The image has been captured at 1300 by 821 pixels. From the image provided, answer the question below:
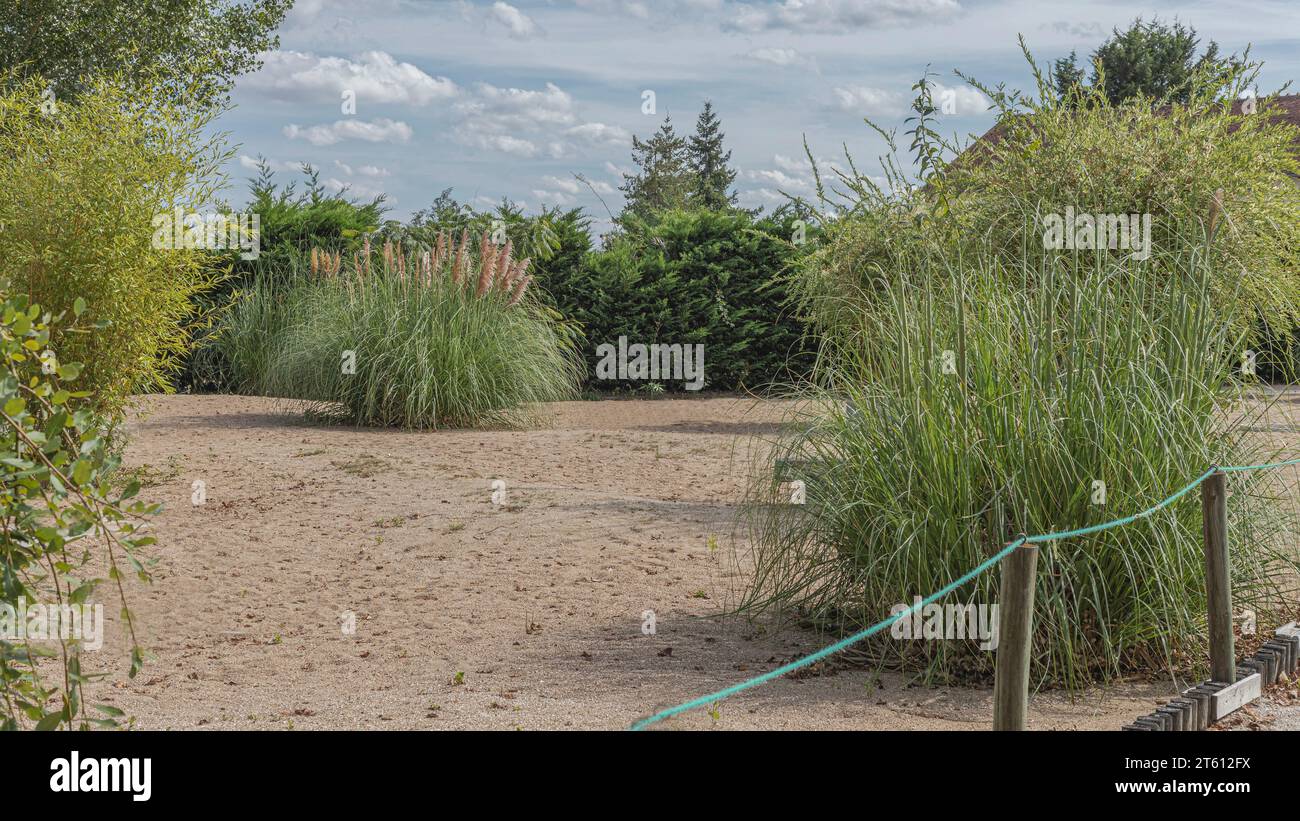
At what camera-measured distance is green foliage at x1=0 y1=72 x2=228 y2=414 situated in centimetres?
783

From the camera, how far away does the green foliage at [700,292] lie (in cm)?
1641

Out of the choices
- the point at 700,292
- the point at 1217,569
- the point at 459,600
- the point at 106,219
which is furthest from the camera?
the point at 700,292

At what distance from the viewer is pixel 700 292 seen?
1672 cm

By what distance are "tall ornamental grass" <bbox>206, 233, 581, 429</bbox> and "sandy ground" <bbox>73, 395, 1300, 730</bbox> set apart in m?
0.78

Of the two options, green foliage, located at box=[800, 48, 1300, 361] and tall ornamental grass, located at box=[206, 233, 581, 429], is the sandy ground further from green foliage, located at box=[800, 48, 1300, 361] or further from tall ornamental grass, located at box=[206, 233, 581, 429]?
green foliage, located at box=[800, 48, 1300, 361]

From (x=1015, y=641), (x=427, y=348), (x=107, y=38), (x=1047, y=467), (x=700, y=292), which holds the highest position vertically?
(x=107, y=38)

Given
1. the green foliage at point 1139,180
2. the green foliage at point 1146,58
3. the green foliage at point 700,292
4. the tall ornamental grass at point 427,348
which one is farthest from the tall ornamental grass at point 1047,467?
the green foliage at point 1146,58

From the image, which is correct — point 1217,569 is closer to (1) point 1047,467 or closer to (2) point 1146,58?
(1) point 1047,467

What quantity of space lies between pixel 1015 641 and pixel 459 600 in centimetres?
347

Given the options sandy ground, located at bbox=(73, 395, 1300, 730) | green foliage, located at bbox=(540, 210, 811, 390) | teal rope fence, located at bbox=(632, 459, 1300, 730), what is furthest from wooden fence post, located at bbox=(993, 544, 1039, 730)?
green foliage, located at bbox=(540, 210, 811, 390)

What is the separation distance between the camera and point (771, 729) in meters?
3.89

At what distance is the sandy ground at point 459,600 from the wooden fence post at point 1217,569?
322 mm

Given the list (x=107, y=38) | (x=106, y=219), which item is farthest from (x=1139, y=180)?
(x=107, y=38)

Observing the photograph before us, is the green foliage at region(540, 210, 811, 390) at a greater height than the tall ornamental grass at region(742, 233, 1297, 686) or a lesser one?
greater
